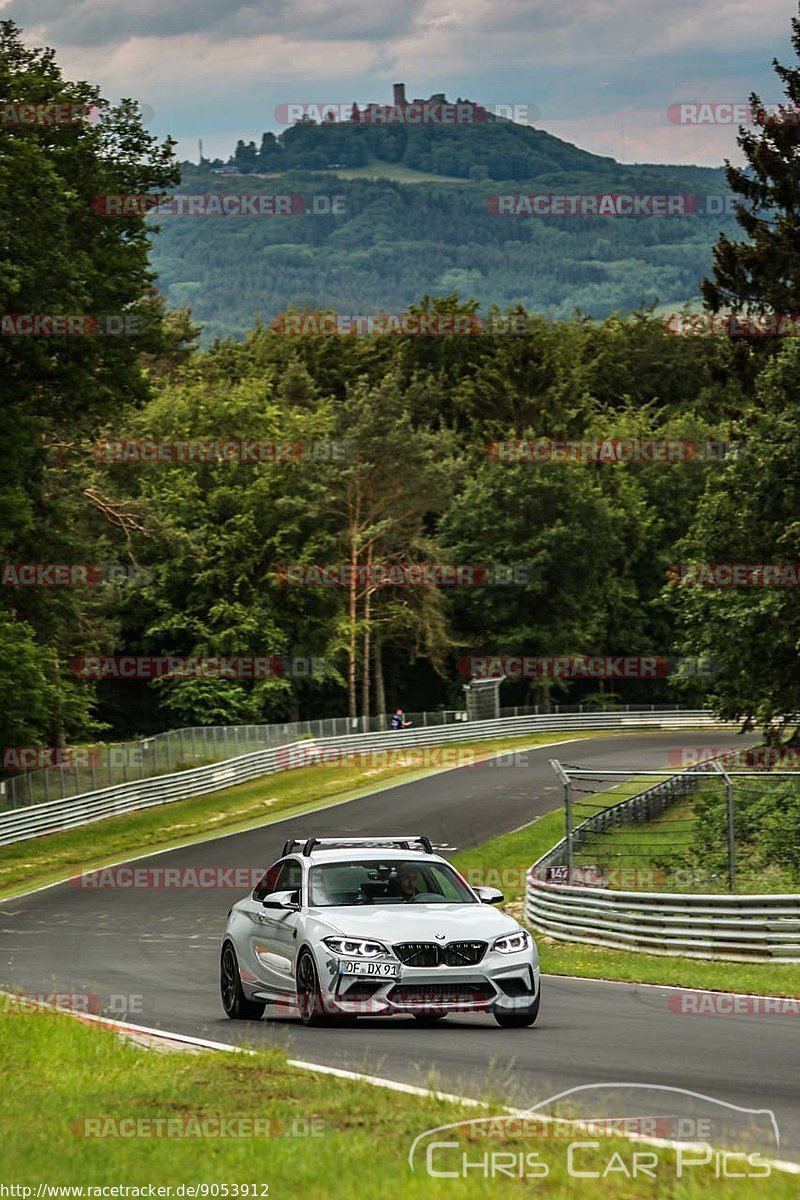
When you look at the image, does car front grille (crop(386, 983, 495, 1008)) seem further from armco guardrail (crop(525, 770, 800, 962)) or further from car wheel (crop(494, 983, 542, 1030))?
armco guardrail (crop(525, 770, 800, 962))

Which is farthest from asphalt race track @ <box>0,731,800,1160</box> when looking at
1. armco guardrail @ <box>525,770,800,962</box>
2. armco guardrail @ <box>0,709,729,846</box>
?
armco guardrail @ <box>0,709,729,846</box>

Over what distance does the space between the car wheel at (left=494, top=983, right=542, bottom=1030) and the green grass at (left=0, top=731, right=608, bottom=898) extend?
2442 centimetres

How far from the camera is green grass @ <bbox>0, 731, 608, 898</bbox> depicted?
4234 centimetres

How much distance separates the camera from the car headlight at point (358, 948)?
13.6m

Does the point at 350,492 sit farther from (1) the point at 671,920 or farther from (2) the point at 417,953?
(2) the point at 417,953

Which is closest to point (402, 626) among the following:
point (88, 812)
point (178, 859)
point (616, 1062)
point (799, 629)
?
point (88, 812)

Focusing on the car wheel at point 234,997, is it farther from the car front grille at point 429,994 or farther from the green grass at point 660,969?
the green grass at point 660,969

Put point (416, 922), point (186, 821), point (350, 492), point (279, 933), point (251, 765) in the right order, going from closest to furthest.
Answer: point (416, 922), point (279, 933), point (186, 821), point (251, 765), point (350, 492)

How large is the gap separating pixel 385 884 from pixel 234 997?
1.80m

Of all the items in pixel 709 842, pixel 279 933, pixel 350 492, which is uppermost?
pixel 279 933

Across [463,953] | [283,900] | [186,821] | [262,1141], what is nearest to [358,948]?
[463,953]

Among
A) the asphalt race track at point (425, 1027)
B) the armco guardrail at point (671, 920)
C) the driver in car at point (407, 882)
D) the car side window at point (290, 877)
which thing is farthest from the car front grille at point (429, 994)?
the armco guardrail at point (671, 920)

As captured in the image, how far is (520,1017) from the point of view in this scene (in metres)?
14.1

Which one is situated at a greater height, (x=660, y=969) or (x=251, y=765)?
(x=660, y=969)
